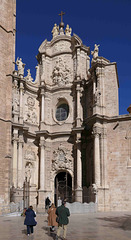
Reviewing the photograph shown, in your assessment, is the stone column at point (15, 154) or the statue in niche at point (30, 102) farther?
the statue in niche at point (30, 102)

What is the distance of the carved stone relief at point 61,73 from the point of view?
2873 centimetres

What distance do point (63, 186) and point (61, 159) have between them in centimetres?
239

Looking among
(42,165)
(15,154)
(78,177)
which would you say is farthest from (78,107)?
(15,154)

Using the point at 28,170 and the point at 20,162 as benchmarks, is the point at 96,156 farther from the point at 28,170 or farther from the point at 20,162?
the point at 28,170

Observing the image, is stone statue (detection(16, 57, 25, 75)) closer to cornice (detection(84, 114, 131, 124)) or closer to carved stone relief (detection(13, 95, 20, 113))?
carved stone relief (detection(13, 95, 20, 113))

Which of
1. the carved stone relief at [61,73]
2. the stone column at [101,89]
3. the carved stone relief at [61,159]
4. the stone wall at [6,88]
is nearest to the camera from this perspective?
the stone wall at [6,88]

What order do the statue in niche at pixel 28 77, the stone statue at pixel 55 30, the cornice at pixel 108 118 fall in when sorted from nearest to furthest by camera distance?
1. the cornice at pixel 108 118
2. the statue in niche at pixel 28 77
3. the stone statue at pixel 55 30

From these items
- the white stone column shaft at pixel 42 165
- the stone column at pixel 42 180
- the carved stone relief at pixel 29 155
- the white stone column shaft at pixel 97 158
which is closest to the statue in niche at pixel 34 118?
the stone column at pixel 42 180

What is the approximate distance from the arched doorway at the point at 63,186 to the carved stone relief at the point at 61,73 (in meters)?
8.54

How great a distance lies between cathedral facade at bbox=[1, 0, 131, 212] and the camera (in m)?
22.4

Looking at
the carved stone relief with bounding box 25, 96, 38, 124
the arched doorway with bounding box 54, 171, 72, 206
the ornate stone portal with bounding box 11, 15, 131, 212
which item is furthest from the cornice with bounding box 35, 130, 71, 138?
the arched doorway with bounding box 54, 171, 72, 206

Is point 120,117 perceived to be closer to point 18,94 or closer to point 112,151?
point 112,151

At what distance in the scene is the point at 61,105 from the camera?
29.1 m

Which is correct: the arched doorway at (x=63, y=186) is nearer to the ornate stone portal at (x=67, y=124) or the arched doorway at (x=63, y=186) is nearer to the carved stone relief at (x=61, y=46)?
the ornate stone portal at (x=67, y=124)
